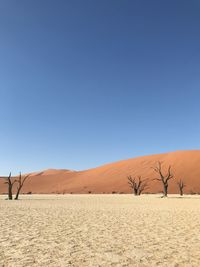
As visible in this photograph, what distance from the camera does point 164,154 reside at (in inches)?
3856

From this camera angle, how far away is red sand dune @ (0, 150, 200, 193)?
7344cm

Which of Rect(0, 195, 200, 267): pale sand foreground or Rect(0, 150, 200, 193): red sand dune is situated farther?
Rect(0, 150, 200, 193): red sand dune

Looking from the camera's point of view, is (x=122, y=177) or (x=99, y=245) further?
(x=122, y=177)

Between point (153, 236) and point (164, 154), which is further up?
point (164, 154)

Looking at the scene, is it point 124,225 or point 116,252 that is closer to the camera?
point 116,252

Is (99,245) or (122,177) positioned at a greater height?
(122,177)

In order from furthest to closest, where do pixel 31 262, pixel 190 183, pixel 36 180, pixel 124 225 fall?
1. pixel 36 180
2. pixel 190 183
3. pixel 124 225
4. pixel 31 262

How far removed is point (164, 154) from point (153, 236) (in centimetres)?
8926

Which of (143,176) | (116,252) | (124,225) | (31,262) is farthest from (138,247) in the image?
(143,176)

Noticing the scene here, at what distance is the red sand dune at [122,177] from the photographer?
73.4 m

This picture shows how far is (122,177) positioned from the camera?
8562 centimetres

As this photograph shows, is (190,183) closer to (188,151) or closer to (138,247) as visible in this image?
(188,151)

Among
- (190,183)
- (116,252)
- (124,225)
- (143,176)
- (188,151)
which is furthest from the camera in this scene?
(188,151)

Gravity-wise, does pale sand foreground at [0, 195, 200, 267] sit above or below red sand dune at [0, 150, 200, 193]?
below
